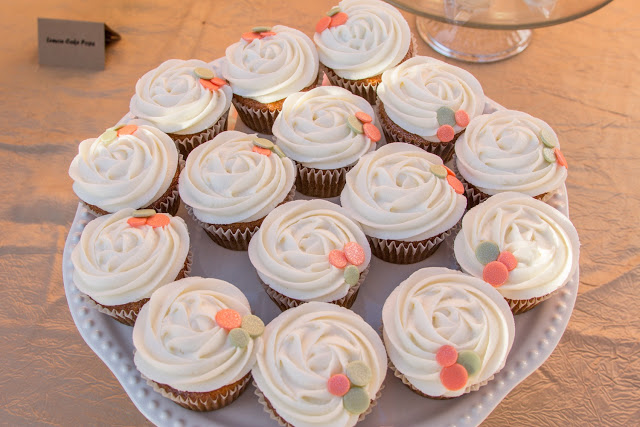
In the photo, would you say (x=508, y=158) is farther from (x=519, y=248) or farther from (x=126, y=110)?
(x=126, y=110)

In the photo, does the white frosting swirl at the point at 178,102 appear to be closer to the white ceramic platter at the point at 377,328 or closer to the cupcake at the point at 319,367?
the white ceramic platter at the point at 377,328

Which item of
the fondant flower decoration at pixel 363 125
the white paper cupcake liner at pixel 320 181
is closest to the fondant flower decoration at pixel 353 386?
Result: the white paper cupcake liner at pixel 320 181

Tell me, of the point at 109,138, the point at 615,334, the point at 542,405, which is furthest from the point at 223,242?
the point at 615,334

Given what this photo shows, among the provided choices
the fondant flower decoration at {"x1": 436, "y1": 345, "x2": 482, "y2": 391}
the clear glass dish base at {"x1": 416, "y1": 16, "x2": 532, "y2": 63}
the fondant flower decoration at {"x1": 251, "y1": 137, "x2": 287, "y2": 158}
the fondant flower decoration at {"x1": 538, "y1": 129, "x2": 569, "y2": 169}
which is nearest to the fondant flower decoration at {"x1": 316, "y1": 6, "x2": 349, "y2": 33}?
the fondant flower decoration at {"x1": 251, "y1": 137, "x2": 287, "y2": 158}

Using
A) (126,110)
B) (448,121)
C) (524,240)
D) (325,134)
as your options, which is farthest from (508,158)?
(126,110)

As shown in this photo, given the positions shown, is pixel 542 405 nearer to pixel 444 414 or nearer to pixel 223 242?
pixel 444 414

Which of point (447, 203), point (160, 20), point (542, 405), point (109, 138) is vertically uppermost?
point (447, 203)
